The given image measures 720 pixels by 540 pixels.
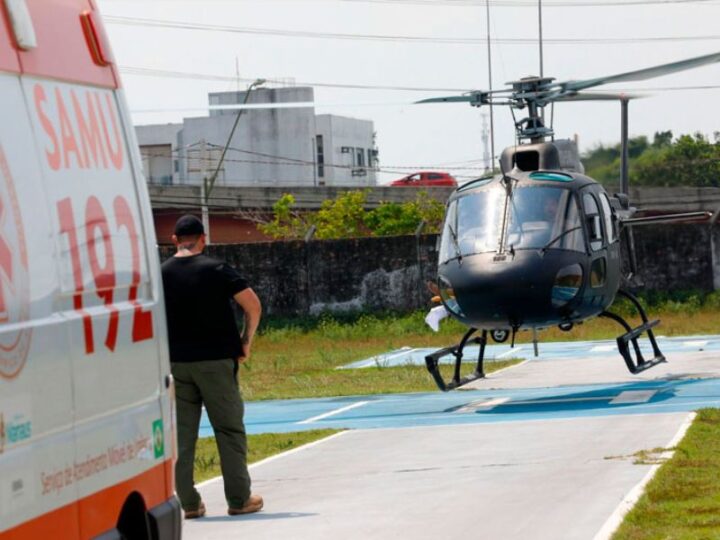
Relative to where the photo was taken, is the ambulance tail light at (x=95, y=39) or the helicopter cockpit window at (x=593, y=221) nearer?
the ambulance tail light at (x=95, y=39)

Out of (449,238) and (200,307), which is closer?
(200,307)

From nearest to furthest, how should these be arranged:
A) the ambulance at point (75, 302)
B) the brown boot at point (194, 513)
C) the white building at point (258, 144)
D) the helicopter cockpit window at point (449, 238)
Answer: the ambulance at point (75, 302) < the brown boot at point (194, 513) < the helicopter cockpit window at point (449, 238) < the white building at point (258, 144)

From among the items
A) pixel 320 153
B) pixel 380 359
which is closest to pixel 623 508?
pixel 380 359

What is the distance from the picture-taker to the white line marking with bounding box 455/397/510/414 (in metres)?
20.1

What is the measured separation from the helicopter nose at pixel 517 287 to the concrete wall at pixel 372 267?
68.8 feet

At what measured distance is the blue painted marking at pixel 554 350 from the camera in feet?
98.1

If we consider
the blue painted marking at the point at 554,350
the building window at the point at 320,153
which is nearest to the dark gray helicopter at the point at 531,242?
the blue painted marking at the point at 554,350

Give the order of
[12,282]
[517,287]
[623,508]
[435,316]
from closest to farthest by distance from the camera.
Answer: [12,282], [623,508], [517,287], [435,316]

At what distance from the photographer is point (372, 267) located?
4269cm

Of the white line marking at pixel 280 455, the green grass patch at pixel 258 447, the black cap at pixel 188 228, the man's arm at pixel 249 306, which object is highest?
the black cap at pixel 188 228

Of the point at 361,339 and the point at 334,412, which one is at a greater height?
the point at 334,412

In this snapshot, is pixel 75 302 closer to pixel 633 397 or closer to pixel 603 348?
pixel 633 397

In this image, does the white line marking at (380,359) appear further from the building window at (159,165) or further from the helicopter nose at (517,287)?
the building window at (159,165)

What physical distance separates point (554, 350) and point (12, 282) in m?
27.1
